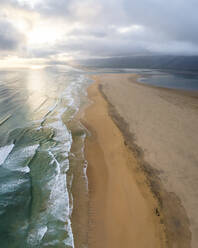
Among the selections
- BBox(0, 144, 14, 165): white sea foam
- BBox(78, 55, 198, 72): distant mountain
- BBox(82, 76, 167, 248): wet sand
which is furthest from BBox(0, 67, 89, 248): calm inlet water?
BBox(78, 55, 198, 72): distant mountain

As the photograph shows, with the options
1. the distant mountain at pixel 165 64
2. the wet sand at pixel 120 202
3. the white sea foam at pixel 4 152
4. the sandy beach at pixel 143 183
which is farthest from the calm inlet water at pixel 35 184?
the distant mountain at pixel 165 64

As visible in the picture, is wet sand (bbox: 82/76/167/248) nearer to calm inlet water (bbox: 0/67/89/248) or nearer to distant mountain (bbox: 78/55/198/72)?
calm inlet water (bbox: 0/67/89/248)

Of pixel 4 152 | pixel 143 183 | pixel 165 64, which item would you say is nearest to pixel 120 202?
pixel 143 183

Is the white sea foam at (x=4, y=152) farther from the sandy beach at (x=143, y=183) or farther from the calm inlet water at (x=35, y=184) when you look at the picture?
the sandy beach at (x=143, y=183)

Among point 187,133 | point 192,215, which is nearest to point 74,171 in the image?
point 192,215

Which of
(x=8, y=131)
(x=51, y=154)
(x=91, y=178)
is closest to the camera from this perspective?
(x=91, y=178)

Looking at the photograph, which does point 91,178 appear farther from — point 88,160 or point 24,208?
point 24,208

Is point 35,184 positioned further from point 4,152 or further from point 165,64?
point 165,64
